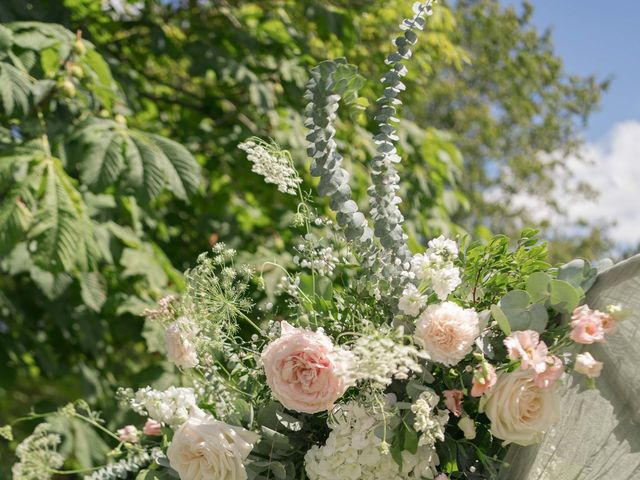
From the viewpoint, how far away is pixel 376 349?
111 centimetres

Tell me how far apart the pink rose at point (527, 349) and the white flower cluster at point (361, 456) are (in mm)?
188

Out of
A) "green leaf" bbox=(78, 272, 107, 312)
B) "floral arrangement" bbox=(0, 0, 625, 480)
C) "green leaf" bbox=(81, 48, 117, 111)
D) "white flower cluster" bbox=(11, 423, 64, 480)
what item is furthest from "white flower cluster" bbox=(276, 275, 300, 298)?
"green leaf" bbox=(78, 272, 107, 312)

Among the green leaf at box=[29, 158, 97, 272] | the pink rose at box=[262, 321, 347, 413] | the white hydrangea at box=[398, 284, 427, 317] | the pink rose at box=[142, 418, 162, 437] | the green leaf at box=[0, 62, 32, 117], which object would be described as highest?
the white hydrangea at box=[398, 284, 427, 317]

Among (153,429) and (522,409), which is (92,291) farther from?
(522,409)

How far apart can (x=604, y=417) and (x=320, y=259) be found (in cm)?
48

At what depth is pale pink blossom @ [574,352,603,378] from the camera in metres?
1.11

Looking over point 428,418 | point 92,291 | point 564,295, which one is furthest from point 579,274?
point 92,291

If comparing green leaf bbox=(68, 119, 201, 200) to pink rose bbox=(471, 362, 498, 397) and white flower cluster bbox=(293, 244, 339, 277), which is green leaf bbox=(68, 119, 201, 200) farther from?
pink rose bbox=(471, 362, 498, 397)

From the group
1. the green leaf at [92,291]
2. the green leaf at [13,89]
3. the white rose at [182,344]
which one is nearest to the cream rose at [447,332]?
the white rose at [182,344]

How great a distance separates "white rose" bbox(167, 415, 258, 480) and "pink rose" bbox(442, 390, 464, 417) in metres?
0.29

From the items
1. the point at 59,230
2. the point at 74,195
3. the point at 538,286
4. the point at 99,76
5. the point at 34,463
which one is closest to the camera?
the point at 538,286

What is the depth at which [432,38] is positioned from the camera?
438 cm

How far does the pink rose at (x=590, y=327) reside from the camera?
1122mm

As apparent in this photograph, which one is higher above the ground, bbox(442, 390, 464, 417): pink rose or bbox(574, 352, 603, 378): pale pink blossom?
bbox(574, 352, 603, 378): pale pink blossom
